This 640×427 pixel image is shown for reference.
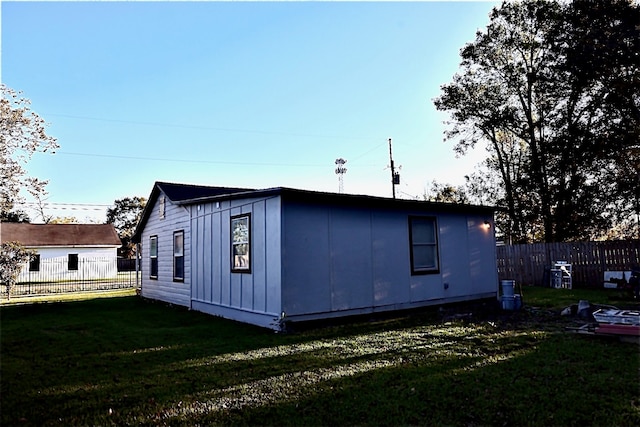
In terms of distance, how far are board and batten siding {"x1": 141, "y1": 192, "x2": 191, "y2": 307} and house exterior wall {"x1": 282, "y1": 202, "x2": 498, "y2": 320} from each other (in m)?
4.84

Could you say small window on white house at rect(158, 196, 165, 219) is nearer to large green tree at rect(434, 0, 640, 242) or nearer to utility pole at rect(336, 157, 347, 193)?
utility pole at rect(336, 157, 347, 193)

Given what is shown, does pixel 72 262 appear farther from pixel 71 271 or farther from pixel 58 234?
pixel 58 234

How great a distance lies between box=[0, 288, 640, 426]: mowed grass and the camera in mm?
3436

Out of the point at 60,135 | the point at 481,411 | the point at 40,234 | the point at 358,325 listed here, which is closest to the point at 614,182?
the point at 358,325

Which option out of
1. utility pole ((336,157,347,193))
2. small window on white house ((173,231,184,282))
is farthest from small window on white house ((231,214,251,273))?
utility pole ((336,157,347,193))

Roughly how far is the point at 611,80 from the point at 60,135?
70.0ft

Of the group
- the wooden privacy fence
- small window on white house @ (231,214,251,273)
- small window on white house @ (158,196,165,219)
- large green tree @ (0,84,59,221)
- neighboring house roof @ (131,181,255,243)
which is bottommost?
the wooden privacy fence

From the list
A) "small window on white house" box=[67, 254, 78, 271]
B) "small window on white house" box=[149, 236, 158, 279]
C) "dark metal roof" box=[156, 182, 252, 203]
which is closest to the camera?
"dark metal roof" box=[156, 182, 252, 203]

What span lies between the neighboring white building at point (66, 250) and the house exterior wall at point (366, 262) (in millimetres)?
25421

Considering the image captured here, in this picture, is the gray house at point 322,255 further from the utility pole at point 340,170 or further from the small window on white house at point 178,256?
the utility pole at point 340,170

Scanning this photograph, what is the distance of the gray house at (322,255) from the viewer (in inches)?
298

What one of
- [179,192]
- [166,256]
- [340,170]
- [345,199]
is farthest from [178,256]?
[340,170]

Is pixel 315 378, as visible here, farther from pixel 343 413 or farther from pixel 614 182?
pixel 614 182

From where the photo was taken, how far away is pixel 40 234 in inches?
1091
